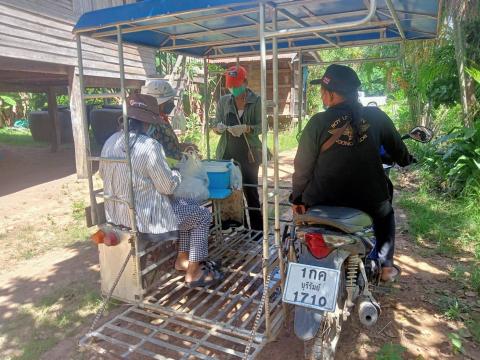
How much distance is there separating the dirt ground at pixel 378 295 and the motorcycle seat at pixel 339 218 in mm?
937

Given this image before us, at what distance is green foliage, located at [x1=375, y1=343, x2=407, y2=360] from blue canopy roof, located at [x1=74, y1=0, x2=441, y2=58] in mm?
2290

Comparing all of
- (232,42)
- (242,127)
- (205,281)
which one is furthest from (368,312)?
(232,42)

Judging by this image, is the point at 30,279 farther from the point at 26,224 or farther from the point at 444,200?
the point at 444,200

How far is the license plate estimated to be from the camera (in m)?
2.31

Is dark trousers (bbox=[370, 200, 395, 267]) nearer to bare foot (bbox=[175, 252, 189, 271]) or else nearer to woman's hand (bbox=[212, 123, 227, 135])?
bare foot (bbox=[175, 252, 189, 271])

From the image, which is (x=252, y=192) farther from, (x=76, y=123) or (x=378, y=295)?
(x=76, y=123)

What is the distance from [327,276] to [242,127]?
91.5 inches

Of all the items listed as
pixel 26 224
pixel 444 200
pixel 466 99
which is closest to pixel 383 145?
pixel 444 200

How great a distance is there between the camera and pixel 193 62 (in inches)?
488

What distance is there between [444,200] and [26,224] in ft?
20.9

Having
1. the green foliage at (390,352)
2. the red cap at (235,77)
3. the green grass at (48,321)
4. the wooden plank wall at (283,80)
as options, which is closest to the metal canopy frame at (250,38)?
the red cap at (235,77)

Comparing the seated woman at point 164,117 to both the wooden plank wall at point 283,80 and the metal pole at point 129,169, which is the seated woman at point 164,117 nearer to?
the metal pole at point 129,169

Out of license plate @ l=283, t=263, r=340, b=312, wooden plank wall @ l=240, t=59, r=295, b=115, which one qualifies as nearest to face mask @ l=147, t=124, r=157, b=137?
license plate @ l=283, t=263, r=340, b=312

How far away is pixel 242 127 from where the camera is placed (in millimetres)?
4332
